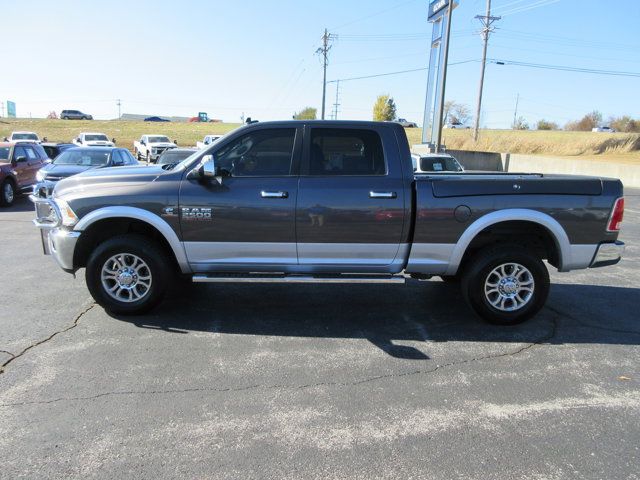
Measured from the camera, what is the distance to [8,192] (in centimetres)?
1302

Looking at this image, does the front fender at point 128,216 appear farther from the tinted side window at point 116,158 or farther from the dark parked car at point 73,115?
the dark parked car at point 73,115

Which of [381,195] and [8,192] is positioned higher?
[381,195]

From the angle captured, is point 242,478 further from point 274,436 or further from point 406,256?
point 406,256

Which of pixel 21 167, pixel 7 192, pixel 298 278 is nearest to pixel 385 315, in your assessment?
pixel 298 278

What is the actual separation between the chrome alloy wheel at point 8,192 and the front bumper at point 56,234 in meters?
9.48

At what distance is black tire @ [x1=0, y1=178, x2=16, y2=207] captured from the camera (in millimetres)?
12859

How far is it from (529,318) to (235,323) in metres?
3.10

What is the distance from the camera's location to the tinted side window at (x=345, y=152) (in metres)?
4.94

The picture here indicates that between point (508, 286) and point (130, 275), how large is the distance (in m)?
3.93

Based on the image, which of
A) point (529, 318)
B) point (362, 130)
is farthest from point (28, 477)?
point (529, 318)

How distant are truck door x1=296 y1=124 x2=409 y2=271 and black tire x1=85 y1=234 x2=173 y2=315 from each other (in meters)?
1.48

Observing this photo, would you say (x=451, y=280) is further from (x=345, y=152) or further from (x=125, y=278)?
(x=125, y=278)

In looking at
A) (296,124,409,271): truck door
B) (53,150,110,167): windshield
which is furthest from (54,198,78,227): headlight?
(53,150,110,167): windshield

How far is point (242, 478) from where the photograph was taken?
8.87 ft
